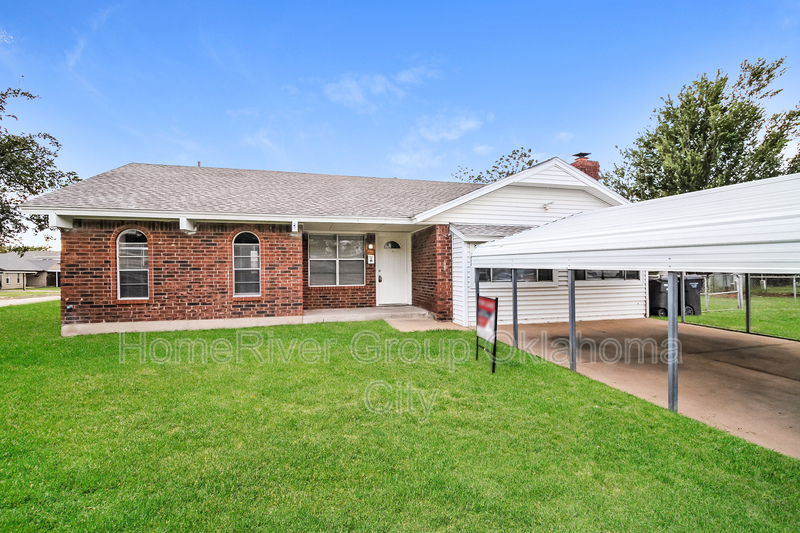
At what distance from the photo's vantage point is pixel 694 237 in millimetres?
4039

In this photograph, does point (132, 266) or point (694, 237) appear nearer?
point (694, 237)

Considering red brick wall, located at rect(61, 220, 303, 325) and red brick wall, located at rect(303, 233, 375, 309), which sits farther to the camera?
red brick wall, located at rect(303, 233, 375, 309)

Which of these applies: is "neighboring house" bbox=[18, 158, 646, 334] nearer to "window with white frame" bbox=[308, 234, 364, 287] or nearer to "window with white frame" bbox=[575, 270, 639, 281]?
"window with white frame" bbox=[308, 234, 364, 287]

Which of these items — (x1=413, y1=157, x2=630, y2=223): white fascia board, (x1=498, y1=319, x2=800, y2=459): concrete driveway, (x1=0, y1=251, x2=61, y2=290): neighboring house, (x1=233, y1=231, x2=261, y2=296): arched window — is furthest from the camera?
(x1=0, y1=251, x2=61, y2=290): neighboring house

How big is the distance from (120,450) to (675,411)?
5.95m

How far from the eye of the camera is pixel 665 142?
20.2m

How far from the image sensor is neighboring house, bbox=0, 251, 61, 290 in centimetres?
4128

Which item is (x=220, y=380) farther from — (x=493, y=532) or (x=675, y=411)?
(x=675, y=411)

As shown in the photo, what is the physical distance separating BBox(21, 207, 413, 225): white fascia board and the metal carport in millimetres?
4341

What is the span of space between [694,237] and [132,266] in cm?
1132

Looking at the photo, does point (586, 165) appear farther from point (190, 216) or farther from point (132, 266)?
point (132, 266)

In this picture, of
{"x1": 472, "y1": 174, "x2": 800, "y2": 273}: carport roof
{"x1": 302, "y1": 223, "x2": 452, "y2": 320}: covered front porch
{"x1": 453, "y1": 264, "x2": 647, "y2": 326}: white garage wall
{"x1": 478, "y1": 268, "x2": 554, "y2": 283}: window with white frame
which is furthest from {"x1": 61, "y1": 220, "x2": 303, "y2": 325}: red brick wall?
{"x1": 472, "y1": 174, "x2": 800, "y2": 273}: carport roof

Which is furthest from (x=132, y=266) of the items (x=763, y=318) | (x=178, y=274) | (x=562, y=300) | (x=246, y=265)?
(x=763, y=318)

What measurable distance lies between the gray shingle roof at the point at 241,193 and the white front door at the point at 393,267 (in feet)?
4.80
